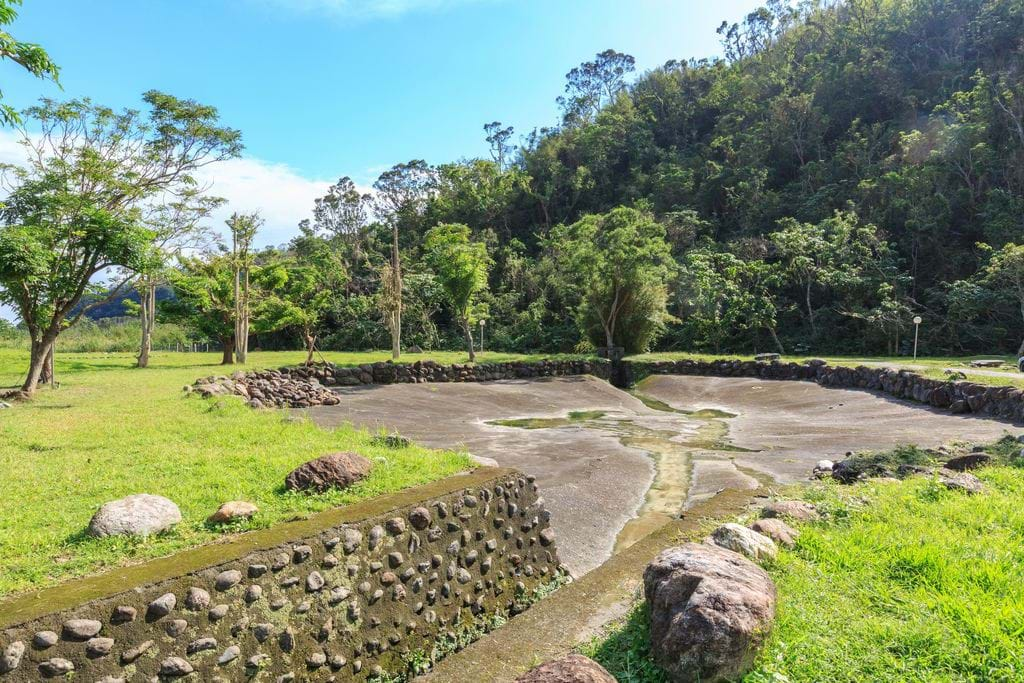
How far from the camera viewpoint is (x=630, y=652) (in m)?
3.08

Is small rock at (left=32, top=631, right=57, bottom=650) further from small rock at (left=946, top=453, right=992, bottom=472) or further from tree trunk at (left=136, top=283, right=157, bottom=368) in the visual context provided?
tree trunk at (left=136, top=283, right=157, bottom=368)

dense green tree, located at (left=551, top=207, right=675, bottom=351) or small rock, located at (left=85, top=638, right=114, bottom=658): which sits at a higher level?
dense green tree, located at (left=551, top=207, right=675, bottom=351)

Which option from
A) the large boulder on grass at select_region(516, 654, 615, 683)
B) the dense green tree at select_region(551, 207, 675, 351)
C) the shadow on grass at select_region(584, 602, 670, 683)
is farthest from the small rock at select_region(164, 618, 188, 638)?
the dense green tree at select_region(551, 207, 675, 351)

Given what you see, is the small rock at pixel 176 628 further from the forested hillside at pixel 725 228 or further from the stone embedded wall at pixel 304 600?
the forested hillside at pixel 725 228

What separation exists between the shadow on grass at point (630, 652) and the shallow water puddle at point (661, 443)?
2.43m

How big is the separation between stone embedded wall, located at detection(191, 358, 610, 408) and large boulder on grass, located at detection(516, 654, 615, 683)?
9.84 meters

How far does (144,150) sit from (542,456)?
1482cm

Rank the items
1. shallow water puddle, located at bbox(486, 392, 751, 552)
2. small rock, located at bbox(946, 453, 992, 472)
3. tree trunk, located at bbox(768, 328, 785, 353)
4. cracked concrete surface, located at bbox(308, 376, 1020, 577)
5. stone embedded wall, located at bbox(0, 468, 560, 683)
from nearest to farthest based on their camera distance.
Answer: stone embedded wall, located at bbox(0, 468, 560, 683) < small rock, located at bbox(946, 453, 992, 472) < shallow water puddle, located at bbox(486, 392, 751, 552) < cracked concrete surface, located at bbox(308, 376, 1020, 577) < tree trunk, located at bbox(768, 328, 785, 353)

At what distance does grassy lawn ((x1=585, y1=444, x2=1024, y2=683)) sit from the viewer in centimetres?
257

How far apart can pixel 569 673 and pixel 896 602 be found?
1.93 metres

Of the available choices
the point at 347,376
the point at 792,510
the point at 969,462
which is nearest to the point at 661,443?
the point at 969,462

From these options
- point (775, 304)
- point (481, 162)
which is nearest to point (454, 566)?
point (775, 304)

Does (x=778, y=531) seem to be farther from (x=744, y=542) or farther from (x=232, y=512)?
(x=232, y=512)

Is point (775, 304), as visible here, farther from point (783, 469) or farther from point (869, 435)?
point (783, 469)
